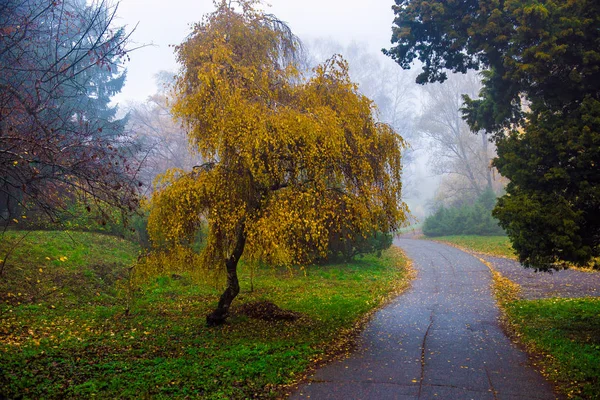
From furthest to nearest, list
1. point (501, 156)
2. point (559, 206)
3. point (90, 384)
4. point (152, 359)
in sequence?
point (501, 156) < point (559, 206) < point (152, 359) < point (90, 384)

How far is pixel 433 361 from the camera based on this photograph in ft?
25.5

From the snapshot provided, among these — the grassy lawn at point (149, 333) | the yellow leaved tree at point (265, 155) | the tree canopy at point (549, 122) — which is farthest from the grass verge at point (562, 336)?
the yellow leaved tree at point (265, 155)

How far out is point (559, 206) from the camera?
8.16 meters

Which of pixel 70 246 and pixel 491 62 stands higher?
pixel 491 62

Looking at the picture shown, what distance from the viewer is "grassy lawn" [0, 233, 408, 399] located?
6.43 metres

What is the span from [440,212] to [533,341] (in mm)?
32269

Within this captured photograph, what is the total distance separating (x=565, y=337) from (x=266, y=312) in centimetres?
650

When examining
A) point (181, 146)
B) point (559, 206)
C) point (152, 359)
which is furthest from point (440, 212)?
point (152, 359)

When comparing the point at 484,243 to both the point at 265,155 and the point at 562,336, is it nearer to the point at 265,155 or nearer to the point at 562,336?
the point at 562,336

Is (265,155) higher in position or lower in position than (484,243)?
higher

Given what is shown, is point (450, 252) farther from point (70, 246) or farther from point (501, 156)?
point (70, 246)

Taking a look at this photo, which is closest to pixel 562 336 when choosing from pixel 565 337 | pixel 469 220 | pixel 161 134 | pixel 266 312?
pixel 565 337

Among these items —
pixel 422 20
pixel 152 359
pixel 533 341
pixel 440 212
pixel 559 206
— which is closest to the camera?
pixel 152 359

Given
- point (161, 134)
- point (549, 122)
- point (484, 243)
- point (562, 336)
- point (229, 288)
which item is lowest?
point (562, 336)
